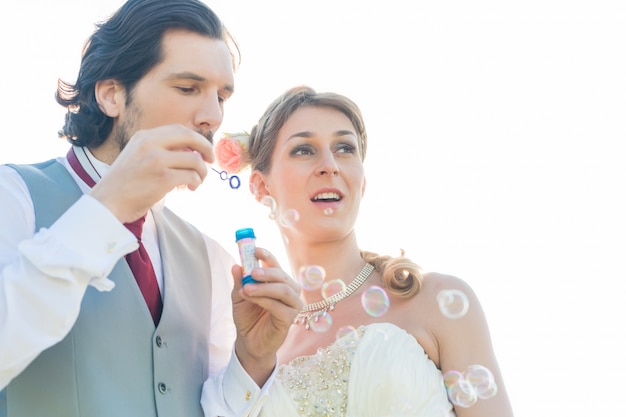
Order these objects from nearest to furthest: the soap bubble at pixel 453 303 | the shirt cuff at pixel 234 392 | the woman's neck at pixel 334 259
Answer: the shirt cuff at pixel 234 392 → the soap bubble at pixel 453 303 → the woman's neck at pixel 334 259

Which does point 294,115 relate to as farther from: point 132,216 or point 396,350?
point 132,216

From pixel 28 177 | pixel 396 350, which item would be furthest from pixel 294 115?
pixel 28 177

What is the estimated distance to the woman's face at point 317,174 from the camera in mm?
4117

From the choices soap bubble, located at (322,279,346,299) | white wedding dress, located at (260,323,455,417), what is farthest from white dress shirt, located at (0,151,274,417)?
soap bubble, located at (322,279,346,299)

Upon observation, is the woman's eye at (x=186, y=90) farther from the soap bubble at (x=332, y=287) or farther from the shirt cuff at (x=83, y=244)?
the soap bubble at (x=332, y=287)

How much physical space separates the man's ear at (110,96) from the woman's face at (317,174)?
4.12 ft

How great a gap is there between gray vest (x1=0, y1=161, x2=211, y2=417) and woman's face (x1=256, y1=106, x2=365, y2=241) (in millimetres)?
1089

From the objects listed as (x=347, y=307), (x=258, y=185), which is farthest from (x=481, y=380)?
(x=258, y=185)

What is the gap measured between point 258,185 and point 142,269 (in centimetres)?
172

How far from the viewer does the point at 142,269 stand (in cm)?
296

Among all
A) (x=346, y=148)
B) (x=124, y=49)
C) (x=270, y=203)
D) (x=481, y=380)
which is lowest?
(x=481, y=380)

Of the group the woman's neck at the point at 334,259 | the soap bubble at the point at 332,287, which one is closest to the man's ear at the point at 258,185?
the woman's neck at the point at 334,259

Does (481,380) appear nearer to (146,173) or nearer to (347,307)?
(347,307)

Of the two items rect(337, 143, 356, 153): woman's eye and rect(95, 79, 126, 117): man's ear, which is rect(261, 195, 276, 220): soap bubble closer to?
rect(337, 143, 356, 153): woman's eye
